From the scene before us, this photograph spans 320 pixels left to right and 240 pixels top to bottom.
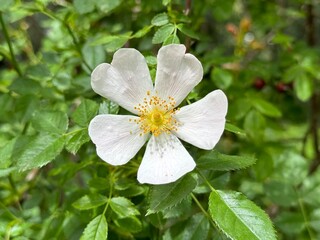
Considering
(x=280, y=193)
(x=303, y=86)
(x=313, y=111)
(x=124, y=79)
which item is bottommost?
(x=313, y=111)

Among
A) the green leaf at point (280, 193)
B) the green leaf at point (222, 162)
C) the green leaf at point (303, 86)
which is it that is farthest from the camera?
the green leaf at point (303, 86)

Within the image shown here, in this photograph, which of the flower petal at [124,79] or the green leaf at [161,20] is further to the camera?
the green leaf at [161,20]

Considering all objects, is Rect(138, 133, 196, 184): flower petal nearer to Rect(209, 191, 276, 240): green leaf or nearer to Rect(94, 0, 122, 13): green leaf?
Rect(209, 191, 276, 240): green leaf

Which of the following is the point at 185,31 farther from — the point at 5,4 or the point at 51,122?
the point at 5,4

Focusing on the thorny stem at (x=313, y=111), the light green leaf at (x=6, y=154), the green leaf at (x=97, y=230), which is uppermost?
the light green leaf at (x=6, y=154)

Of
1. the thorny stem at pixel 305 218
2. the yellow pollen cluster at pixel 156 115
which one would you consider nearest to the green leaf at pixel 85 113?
the yellow pollen cluster at pixel 156 115

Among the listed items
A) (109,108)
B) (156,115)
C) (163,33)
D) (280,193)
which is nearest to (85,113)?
(109,108)

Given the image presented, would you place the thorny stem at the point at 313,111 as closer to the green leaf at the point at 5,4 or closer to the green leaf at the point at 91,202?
the green leaf at the point at 91,202
